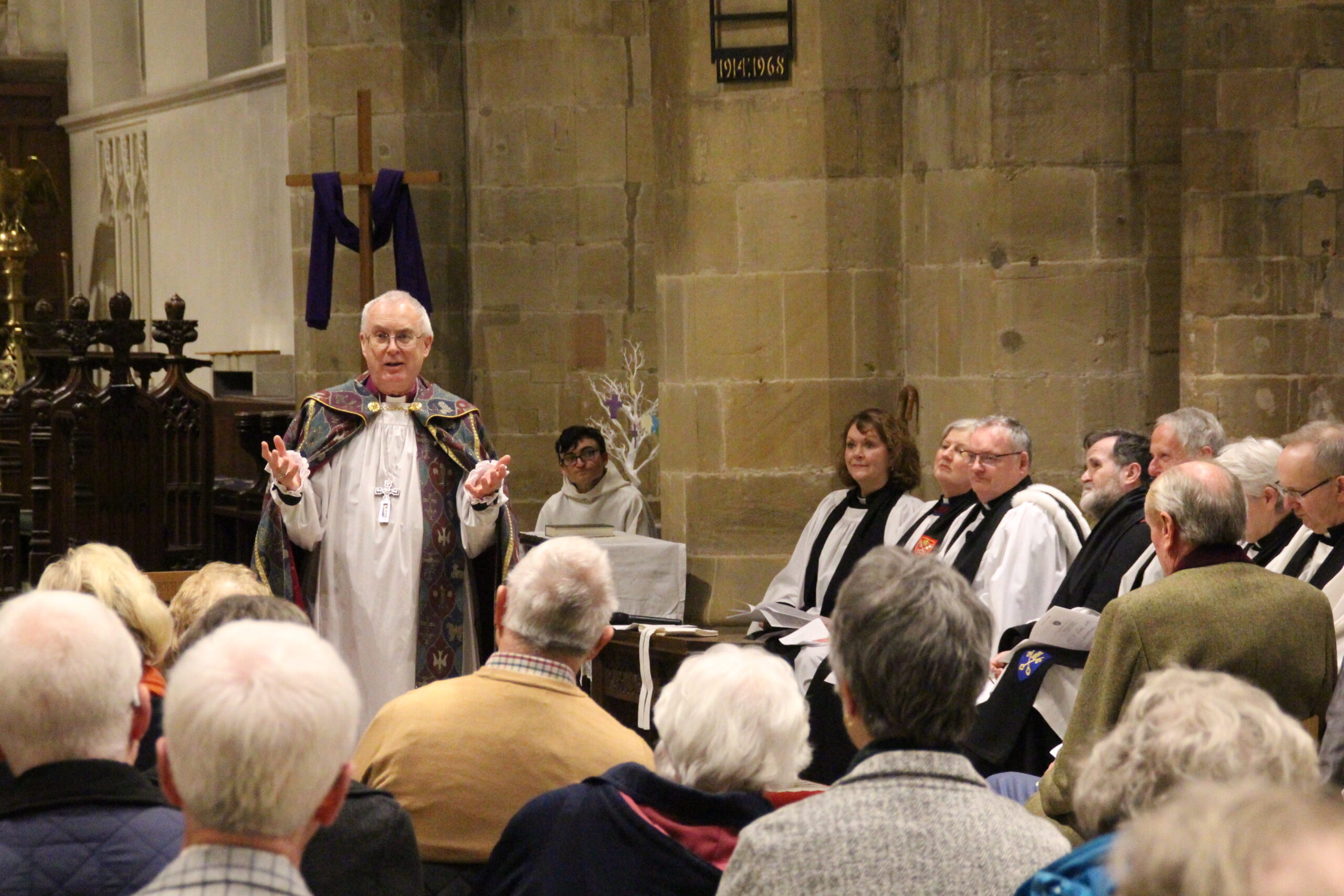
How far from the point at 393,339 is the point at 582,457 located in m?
3.80

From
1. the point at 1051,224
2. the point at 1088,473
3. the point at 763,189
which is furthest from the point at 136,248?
the point at 1088,473

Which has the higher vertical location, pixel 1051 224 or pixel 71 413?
pixel 1051 224

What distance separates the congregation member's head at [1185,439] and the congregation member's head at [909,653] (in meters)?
3.37

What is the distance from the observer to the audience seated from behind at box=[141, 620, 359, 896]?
181cm

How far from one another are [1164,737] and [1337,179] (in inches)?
233

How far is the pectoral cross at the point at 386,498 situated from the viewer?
16.6 feet

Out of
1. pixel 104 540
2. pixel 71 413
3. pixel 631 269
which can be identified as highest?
pixel 631 269

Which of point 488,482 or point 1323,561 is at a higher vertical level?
point 488,482

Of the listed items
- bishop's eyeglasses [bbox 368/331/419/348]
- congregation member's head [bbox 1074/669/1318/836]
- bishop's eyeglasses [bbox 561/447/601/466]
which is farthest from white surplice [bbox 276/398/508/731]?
bishop's eyeglasses [bbox 561/447/601/466]

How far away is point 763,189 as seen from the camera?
25.4ft

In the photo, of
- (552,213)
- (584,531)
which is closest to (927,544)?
(584,531)

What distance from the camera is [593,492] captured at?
889 cm

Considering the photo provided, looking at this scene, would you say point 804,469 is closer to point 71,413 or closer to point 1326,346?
point 1326,346

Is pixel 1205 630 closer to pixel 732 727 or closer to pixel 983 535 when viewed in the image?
pixel 732 727
